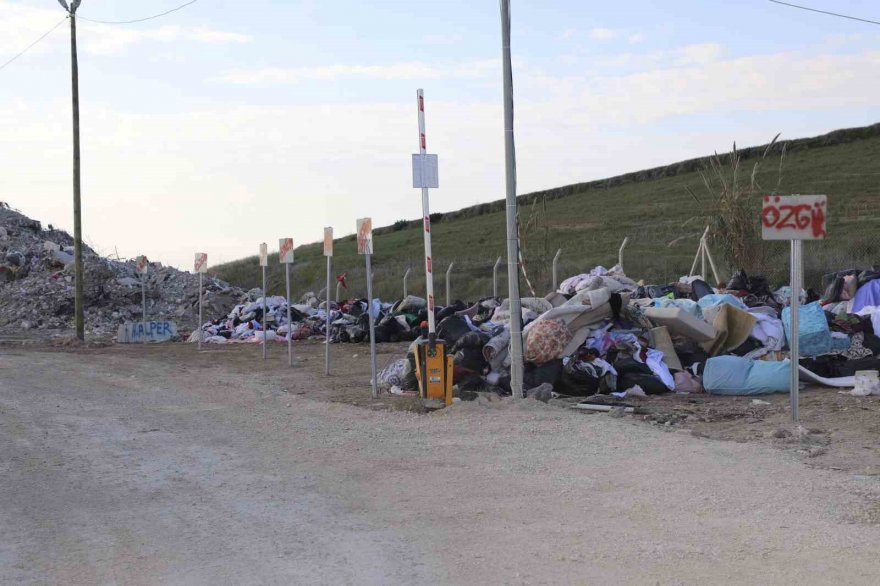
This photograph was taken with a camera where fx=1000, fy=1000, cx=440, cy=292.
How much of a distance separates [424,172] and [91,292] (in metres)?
29.5

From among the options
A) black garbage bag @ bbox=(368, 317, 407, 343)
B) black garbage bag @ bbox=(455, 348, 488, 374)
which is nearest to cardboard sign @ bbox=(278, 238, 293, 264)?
black garbage bag @ bbox=(368, 317, 407, 343)

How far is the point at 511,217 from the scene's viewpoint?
41.5 feet

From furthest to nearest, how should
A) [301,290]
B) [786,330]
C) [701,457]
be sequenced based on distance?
[301,290] < [786,330] < [701,457]

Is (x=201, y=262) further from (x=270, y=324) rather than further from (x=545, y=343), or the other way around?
(x=545, y=343)

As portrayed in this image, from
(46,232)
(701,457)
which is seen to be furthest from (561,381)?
(46,232)

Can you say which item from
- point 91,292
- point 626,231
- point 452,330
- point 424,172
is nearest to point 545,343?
point 452,330

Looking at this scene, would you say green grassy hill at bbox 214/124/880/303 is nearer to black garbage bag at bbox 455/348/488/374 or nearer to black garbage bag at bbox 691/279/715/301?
black garbage bag at bbox 691/279/715/301

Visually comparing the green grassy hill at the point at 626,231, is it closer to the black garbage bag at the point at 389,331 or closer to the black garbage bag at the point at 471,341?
the black garbage bag at the point at 389,331

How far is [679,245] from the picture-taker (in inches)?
1615

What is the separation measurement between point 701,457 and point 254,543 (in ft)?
14.4

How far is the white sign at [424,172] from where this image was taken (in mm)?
13180

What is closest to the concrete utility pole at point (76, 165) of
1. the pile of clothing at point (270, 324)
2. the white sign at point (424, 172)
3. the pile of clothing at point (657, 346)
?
the pile of clothing at point (270, 324)

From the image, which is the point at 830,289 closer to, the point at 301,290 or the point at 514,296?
the point at 514,296

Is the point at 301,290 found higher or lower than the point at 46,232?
lower
